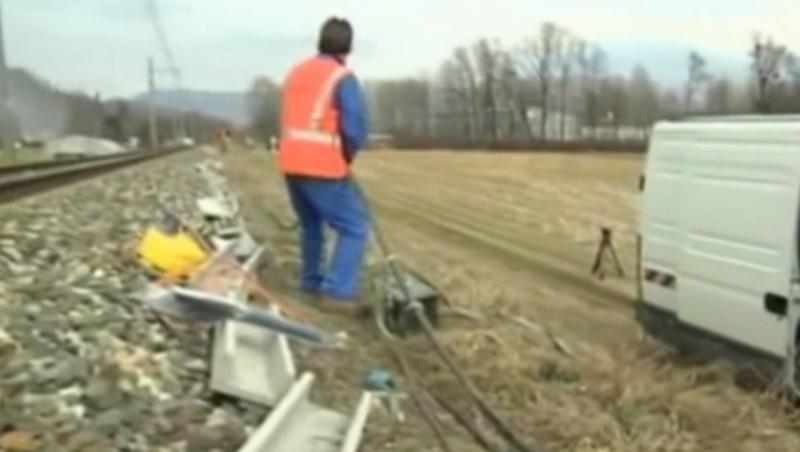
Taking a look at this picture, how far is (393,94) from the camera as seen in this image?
178250mm

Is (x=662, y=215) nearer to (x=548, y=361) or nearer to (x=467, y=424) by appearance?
(x=548, y=361)

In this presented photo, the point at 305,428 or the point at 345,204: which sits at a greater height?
the point at 345,204

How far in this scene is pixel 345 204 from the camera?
11.5 m

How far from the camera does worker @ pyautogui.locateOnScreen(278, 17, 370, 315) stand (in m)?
11.1

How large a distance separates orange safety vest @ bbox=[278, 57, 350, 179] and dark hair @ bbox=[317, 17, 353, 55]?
92 mm

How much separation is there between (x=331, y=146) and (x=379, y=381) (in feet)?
11.3

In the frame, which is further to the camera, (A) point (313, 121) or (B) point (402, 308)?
(A) point (313, 121)

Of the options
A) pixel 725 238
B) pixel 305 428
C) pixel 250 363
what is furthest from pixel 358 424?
pixel 725 238

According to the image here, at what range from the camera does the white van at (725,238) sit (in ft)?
29.6

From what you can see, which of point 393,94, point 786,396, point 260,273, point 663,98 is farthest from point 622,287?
point 393,94

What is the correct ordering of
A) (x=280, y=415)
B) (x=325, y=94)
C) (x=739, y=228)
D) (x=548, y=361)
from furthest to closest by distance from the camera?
1. (x=325, y=94)
2. (x=548, y=361)
3. (x=739, y=228)
4. (x=280, y=415)

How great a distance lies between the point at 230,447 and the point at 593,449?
91.9 inches

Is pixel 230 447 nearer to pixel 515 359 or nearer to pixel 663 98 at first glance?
pixel 515 359

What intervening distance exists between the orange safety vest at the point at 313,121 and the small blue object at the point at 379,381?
9.96 feet
